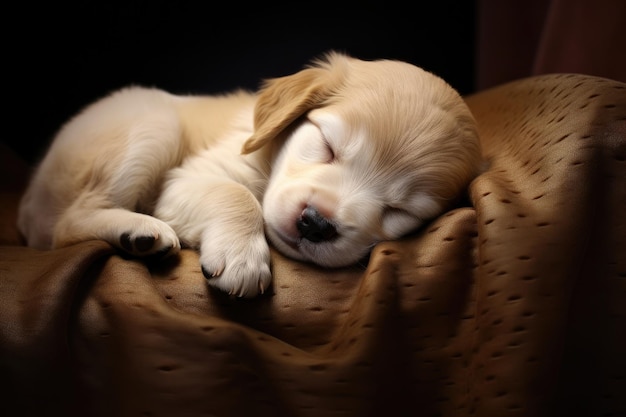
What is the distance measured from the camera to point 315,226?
1646 mm

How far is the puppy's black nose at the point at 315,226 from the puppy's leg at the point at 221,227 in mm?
135

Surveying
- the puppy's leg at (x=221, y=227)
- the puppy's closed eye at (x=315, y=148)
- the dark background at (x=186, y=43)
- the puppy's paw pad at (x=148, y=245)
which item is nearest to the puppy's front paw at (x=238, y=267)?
the puppy's leg at (x=221, y=227)

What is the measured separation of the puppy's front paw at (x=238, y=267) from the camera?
1.53m

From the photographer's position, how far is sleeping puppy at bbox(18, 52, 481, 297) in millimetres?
1681

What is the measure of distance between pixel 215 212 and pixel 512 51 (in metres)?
2.27

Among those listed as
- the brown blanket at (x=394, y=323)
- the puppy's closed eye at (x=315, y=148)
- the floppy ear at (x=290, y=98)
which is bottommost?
the brown blanket at (x=394, y=323)

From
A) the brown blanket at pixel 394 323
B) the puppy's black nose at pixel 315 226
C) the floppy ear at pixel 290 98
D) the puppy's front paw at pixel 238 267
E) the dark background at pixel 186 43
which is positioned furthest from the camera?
the dark background at pixel 186 43

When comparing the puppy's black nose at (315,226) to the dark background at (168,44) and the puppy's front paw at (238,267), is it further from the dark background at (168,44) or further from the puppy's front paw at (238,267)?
the dark background at (168,44)

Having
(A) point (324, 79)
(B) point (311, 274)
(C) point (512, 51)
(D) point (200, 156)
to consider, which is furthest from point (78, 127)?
(C) point (512, 51)

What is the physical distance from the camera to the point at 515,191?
1574 mm

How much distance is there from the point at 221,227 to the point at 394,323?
601 mm

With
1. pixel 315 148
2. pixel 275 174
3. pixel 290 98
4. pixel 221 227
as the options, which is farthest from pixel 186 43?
pixel 221 227

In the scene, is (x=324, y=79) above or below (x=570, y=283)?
above

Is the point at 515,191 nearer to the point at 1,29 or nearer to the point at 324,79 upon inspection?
the point at 324,79
